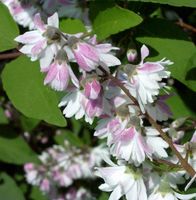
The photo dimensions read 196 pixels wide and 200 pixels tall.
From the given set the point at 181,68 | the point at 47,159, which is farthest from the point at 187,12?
the point at 47,159

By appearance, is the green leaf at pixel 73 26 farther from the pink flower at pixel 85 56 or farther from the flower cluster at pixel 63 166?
the flower cluster at pixel 63 166

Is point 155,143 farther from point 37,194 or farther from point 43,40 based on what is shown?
point 37,194

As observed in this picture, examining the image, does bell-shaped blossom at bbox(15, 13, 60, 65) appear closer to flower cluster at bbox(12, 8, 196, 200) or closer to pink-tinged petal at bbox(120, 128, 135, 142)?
flower cluster at bbox(12, 8, 196, 200)

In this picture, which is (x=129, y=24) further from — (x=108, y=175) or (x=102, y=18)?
(x=108, y=175)

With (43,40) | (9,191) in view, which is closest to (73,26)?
(43,40)

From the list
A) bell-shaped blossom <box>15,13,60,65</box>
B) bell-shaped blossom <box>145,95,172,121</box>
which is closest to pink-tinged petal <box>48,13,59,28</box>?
bell-shaped blossom <box>15,13,60,65</box>

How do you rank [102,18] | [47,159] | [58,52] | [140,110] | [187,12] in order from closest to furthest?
[58,52] < [140,110] < [102,18] < [187,12] < [47,159]

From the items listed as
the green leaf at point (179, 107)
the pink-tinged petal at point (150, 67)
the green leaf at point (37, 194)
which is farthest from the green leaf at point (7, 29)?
the green leaf at point (37, 194)
